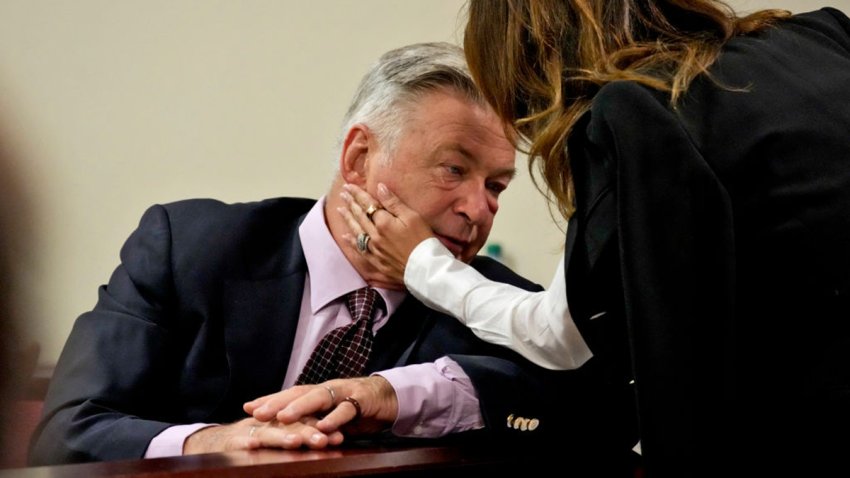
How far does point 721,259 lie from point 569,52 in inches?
15.5

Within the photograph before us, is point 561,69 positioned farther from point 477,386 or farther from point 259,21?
point 259,21

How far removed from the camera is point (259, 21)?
9.55 feet

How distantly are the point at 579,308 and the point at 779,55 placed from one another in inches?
16.3

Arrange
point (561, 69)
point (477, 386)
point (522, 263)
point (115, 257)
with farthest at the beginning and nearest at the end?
point (522, 263)
point (115, 257)
point (477, 386)
point (561, 69)

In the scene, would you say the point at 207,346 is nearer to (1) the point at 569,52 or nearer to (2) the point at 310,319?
(2) the point at 310,319

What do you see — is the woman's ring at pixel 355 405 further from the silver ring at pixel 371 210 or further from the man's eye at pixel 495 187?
the man's eye at pixel 495 187

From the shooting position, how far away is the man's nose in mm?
2039

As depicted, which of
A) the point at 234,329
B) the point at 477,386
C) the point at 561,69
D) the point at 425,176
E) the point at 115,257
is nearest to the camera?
the point at 561,69

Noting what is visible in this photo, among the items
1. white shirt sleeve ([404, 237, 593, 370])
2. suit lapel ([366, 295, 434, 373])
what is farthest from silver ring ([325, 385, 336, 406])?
suit lapel ([366, 295, 434, 373])

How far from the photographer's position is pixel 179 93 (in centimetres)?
283

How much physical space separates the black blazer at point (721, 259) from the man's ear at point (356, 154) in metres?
0.87

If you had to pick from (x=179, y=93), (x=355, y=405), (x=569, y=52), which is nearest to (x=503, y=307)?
(x=355, y=405)

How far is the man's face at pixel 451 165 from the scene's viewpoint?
2.04 meters

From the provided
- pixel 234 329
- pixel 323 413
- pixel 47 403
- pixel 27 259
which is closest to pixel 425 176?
pixel 234 329
